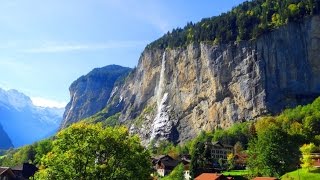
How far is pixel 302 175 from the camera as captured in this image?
266 feet

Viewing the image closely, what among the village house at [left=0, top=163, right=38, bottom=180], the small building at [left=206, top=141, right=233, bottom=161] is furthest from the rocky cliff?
the village house at [left=0, top=163, right=38, bottom=180]

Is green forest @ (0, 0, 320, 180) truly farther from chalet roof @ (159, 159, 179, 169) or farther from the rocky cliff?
chalet roof @ (159, 159, 179, 169)

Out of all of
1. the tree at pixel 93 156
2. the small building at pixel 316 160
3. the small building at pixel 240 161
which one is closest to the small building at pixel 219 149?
the small building at pixel 240 161

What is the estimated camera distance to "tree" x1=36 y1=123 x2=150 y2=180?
129 ft

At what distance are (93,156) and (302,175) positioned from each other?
51295 millimetres

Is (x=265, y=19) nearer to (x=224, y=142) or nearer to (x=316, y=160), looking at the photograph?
(x=224, y=142)

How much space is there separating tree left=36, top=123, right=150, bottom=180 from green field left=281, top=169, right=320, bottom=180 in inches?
1798

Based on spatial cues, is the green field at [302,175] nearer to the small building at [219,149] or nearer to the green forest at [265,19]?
the small building at [219,149]

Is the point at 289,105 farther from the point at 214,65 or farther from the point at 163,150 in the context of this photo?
the point at 163,150

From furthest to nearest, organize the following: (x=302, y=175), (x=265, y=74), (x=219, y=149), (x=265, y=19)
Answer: (x=265, y=19) < (x=265, y=74) < (x=219, y=149) < (x=302, y=175)

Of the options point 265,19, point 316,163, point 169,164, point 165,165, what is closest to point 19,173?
point 165,165

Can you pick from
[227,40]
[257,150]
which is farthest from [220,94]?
[257,150]

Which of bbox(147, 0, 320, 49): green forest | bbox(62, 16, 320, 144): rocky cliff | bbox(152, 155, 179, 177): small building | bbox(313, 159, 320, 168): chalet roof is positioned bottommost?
bbox(313, 159, 320, 168): chalet roof

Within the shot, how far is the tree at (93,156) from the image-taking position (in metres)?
39.5
